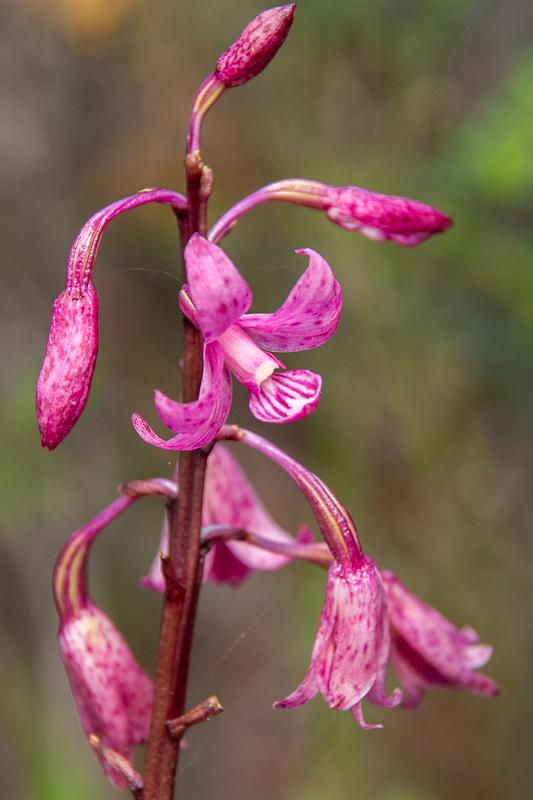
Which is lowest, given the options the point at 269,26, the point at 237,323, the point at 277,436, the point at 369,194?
the point at 277,436

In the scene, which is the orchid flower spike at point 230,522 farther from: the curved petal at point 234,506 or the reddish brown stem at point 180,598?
the reddish brown stem at point 180,598

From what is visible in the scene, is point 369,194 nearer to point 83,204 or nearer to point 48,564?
point 48,564

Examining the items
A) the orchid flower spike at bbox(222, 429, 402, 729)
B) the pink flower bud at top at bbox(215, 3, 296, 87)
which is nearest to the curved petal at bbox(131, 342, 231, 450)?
the orchid flower spike at bbox(222, 429, 402, 729)

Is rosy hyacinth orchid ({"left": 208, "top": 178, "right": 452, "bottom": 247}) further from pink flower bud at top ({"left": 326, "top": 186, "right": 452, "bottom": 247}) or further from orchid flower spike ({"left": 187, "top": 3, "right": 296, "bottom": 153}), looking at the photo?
orchid flower spike ({"left": 187, "top": 3, "right": 296, "bottom": 153})

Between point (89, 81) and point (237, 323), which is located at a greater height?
point (89, 81)

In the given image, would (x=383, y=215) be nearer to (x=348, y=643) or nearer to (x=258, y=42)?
(x=258, y=42)

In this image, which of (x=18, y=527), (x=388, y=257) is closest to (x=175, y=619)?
(x=388, y=257)

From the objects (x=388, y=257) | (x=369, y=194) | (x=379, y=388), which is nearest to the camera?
(x=369, y=194)
